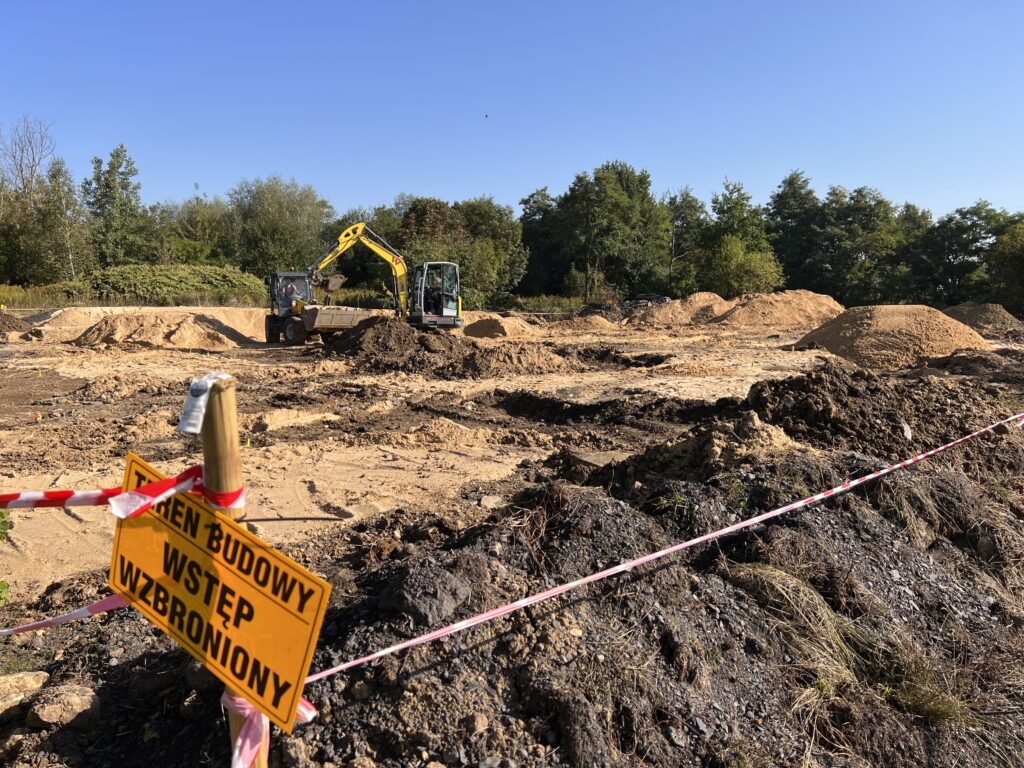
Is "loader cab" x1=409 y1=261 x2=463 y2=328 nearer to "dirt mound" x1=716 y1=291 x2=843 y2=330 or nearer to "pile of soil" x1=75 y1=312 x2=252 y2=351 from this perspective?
"pile of soil" x1=75 y1=312 x2=252 y2=351

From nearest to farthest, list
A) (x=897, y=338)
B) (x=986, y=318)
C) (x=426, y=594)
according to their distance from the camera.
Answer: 1. (x=426, y=594)
2. (x=897, y=338)
3. (x=986, y=318)

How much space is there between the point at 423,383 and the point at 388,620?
35.8ft

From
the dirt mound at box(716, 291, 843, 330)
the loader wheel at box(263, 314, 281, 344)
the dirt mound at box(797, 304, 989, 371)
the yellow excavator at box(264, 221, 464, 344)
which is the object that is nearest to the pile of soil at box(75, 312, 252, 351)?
the loader wheel at box(263, 314, 281, 344)

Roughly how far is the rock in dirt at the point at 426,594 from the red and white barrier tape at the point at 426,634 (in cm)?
10

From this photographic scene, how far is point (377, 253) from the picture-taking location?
2017 centimetres

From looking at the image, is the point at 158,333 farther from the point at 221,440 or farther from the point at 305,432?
the point at 221,440

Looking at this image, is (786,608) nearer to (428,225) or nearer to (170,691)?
(170,691)

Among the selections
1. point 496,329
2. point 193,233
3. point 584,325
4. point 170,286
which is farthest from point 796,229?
point 193,233

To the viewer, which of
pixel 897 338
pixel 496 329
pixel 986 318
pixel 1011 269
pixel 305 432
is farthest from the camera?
pixel 1011 269

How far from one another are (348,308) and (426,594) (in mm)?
17799

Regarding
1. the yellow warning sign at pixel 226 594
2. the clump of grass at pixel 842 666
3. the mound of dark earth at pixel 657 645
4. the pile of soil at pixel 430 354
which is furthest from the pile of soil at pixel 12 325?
the clump of grass at pixel 842 666

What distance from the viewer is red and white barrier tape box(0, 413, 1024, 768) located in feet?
6.36

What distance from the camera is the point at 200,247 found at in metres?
44.8

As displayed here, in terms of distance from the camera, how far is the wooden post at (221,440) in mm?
1887
